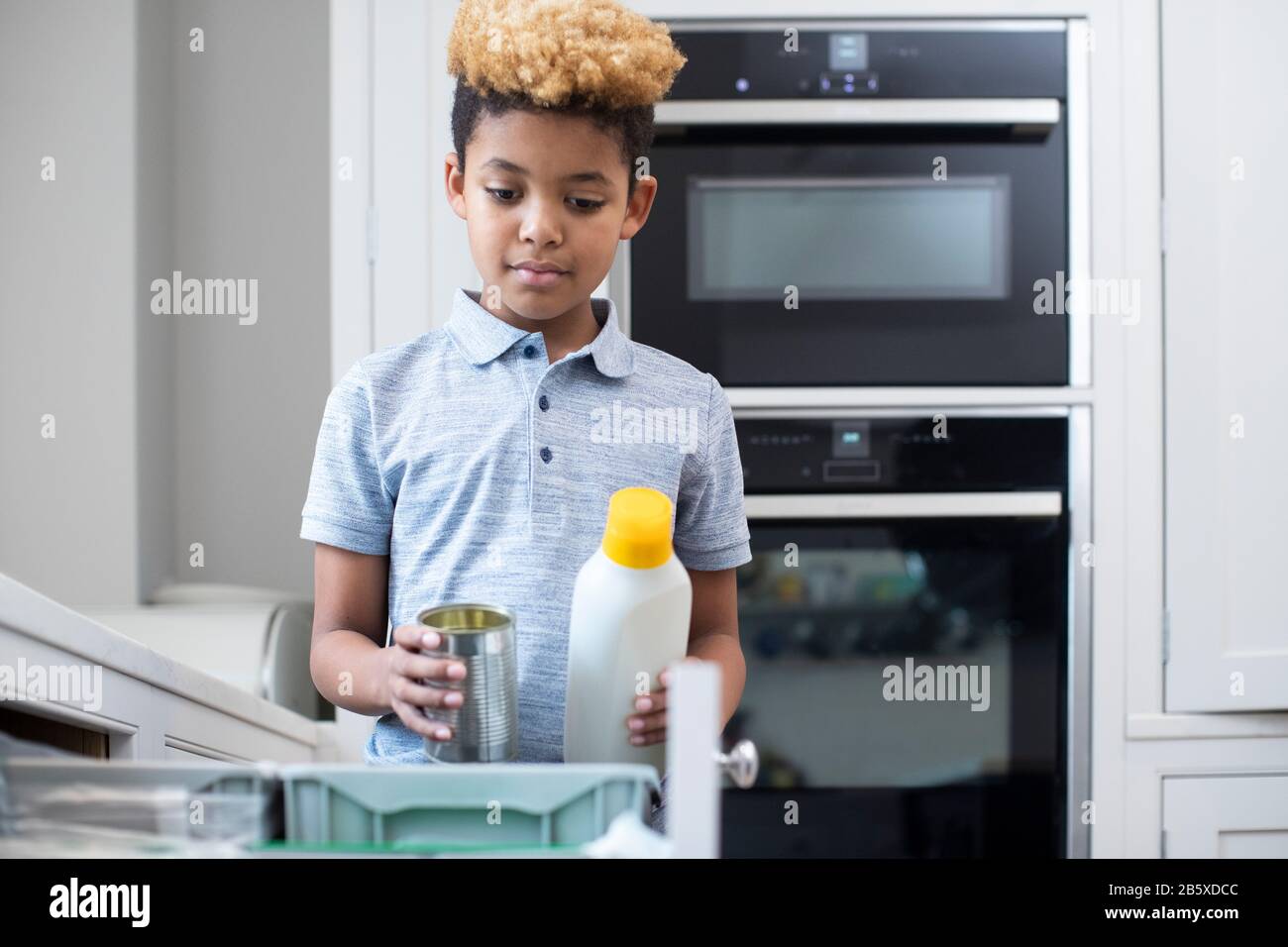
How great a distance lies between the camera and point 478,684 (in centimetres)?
55

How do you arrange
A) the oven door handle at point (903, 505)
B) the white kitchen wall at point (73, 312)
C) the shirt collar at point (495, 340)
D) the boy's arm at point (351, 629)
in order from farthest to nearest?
the white kitchen wall at point (73, 312) < the oven door handle at point (903, 505) < the shirt collar at point (495, 340) < the boy's arm at point (351, 629)

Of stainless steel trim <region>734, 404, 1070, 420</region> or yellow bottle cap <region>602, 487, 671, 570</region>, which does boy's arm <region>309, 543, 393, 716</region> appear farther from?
stainless steel trim <region>734, 404, 1070, 420</region>

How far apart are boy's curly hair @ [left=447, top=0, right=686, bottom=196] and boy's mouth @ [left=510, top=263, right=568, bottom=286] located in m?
0.10

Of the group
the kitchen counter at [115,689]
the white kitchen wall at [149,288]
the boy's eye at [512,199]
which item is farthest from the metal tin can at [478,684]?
the white kitchen wall at [149,288]

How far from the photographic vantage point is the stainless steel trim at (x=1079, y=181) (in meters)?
1.44

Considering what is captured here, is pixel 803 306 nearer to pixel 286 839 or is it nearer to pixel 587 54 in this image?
pixel 587 54

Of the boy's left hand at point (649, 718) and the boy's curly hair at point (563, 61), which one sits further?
the boy's curly hair at point (563, 61)

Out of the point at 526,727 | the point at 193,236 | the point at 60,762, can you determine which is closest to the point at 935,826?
the point at 526,727

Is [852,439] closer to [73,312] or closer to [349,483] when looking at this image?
[349,483]

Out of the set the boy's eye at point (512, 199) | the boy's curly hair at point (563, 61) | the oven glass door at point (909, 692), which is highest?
the boy's curly hair at point (563, 61)

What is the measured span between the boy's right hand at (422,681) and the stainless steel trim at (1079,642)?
1.08 meters

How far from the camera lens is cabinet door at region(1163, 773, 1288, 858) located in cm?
144

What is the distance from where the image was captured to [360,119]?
1.44 metres

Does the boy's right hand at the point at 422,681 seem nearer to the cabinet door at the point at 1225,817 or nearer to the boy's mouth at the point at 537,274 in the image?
the boy's mouth at the point at 537,274
